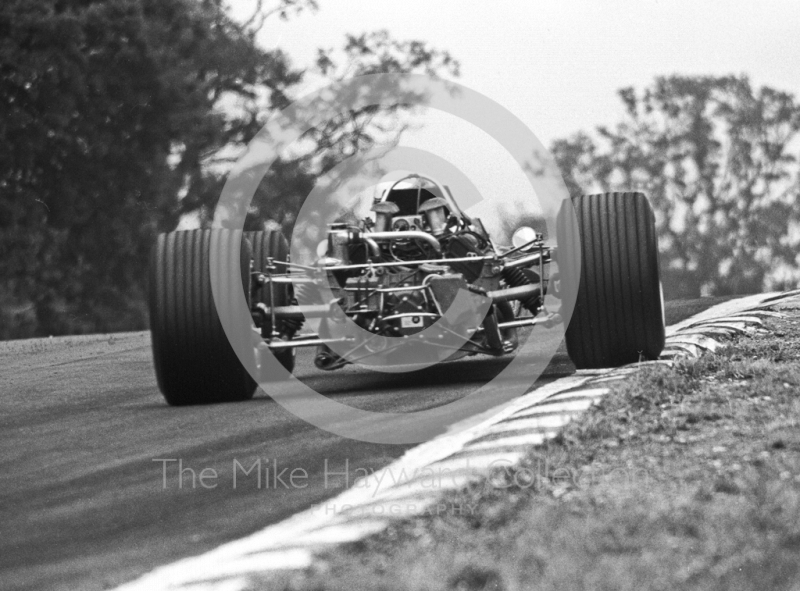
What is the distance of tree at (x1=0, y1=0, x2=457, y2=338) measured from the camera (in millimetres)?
25578

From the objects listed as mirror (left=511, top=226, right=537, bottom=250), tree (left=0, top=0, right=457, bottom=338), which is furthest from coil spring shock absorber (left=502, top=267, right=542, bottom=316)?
tree (left=0, top=0, right=457, bottom=338)

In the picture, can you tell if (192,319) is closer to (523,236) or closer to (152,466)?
(152,466)

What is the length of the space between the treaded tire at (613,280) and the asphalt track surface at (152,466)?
526mm

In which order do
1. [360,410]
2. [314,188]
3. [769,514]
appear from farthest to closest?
[314,188] → [360,410] → [769,514]

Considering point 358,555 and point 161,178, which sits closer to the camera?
point 358,555

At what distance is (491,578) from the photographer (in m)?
3.52

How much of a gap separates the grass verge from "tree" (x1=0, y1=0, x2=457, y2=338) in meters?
22.2

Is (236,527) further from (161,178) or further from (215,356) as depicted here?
(161,178)

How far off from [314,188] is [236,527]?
27.2m

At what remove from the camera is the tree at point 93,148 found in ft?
83.9

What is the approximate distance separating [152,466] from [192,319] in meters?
2.62

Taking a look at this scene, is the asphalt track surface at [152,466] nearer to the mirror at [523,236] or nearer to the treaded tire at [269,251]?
the treaded tire at [269,251]

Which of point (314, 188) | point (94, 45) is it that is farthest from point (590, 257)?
point (314, 188)

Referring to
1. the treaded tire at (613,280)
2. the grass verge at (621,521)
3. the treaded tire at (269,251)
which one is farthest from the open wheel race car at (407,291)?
the grass verge at (621,521)
